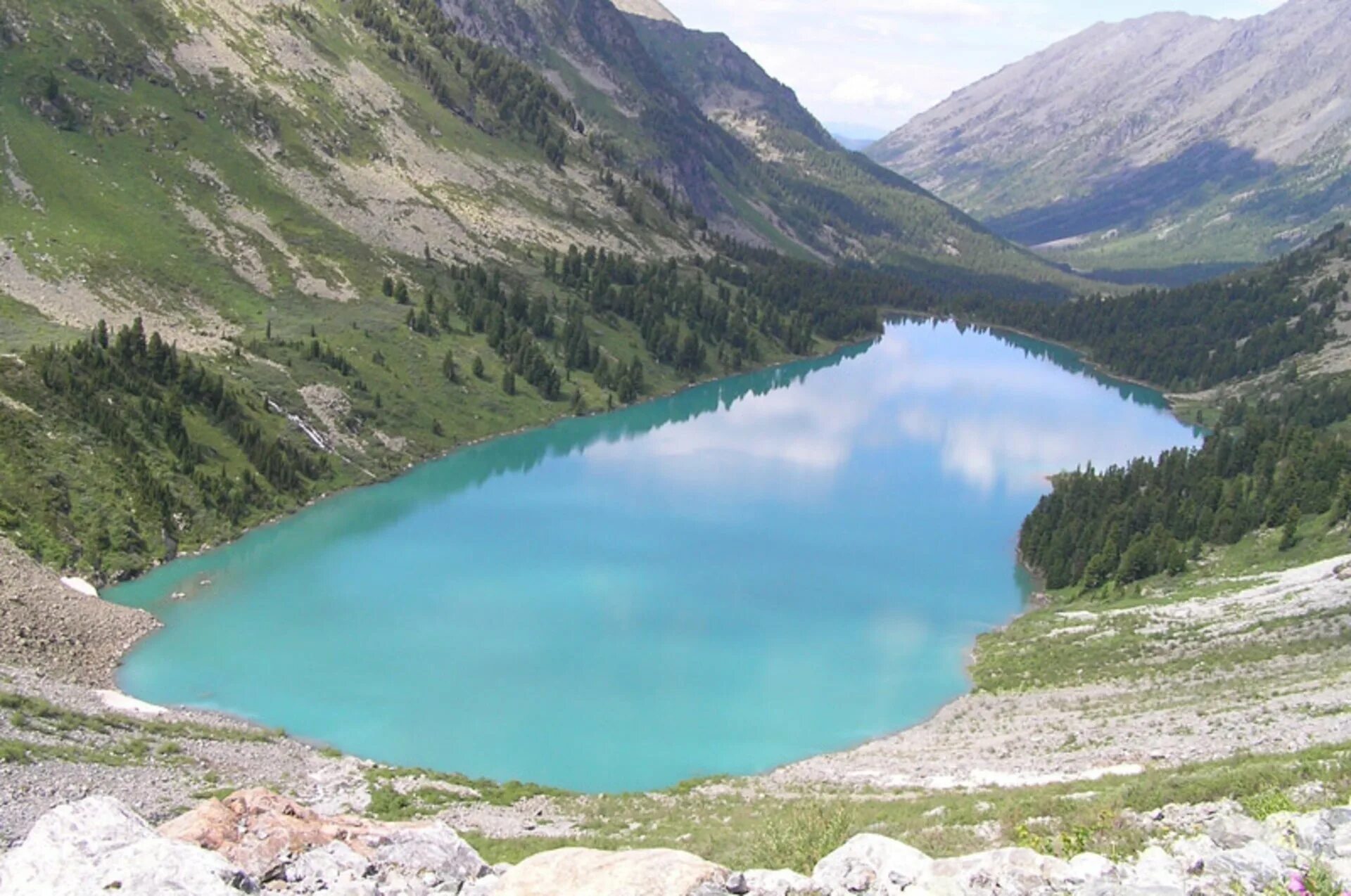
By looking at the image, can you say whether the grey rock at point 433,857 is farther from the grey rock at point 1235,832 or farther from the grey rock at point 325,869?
the grey rock at point 1235,832

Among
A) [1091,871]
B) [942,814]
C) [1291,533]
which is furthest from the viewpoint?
[1291,533]

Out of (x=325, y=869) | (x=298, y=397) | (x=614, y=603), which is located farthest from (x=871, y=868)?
(x=298, y=397)

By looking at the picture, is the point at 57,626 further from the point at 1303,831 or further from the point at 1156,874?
the point at 1303,831

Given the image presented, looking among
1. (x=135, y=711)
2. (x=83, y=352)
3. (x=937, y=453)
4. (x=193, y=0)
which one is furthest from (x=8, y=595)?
(x=193, y=0)

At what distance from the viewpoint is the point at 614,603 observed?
2426 inches

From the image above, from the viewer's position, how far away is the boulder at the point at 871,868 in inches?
633

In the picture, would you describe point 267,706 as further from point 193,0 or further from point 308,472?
point 193,0

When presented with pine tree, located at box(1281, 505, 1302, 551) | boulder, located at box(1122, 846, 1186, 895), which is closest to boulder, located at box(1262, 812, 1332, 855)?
boulder, located at box(1122, 846, 1186, 895)

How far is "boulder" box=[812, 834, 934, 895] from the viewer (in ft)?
52.7

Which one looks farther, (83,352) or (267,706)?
(83,352)

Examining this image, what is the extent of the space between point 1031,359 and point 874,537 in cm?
12598

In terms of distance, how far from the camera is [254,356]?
91.2m

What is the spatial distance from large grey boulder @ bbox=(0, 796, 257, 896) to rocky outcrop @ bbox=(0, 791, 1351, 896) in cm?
2

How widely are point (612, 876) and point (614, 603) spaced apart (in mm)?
45113
